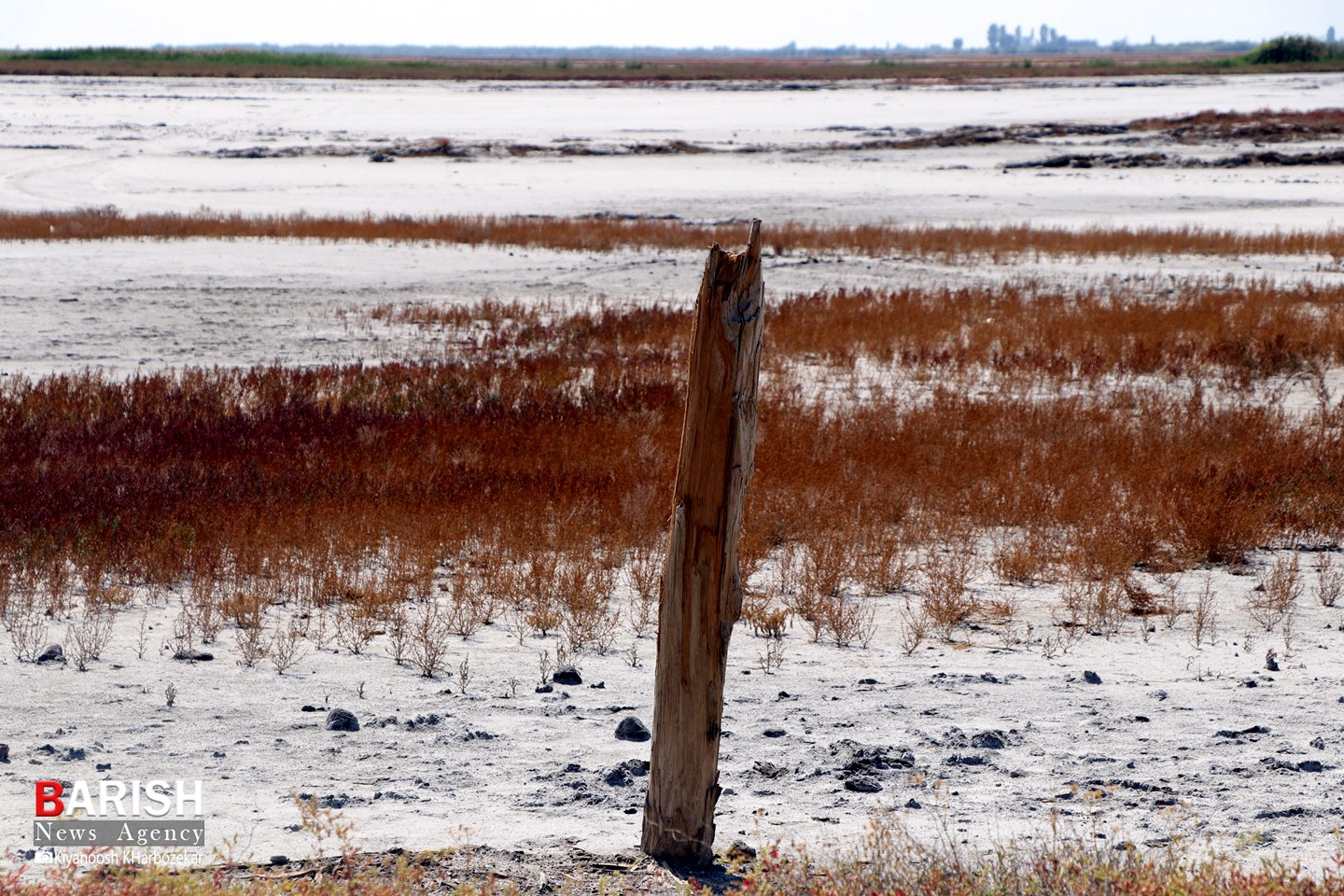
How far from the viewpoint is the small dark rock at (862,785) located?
15.2ft

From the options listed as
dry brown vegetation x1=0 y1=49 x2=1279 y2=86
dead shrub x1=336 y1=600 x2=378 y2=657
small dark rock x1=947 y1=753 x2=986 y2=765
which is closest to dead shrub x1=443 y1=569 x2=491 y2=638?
dead shrub x1=336 y1=600 x2=378 y2=657

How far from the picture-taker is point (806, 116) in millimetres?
60875

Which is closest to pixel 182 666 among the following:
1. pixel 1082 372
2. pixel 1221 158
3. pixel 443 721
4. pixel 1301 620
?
pixel 443 721

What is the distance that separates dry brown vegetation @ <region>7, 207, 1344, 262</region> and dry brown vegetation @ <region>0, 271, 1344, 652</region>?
30.0 ft

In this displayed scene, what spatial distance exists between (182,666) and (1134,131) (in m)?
49.7

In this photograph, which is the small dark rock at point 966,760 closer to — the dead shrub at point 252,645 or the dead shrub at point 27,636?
the dead shrub at point 252,645

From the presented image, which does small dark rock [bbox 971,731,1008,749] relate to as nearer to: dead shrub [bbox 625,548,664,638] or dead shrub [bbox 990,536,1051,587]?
dead shrub [bbox 625,548,664,638]

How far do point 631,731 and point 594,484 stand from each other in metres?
3.80

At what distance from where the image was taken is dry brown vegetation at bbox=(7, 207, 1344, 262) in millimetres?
22984

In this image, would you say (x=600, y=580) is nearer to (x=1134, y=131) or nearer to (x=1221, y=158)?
(x=1221, y=158)

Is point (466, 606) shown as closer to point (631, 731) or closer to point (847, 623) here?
point (631, 731)

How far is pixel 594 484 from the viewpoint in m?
8.84

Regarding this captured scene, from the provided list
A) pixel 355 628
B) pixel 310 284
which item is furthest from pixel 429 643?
pixel 310 284

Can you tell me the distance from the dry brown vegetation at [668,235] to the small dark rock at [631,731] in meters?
18.8
